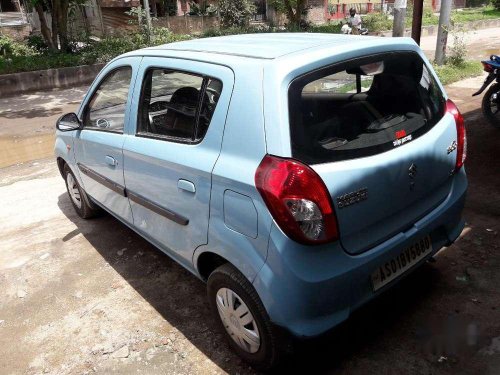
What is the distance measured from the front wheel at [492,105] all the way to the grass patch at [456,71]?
3041mm

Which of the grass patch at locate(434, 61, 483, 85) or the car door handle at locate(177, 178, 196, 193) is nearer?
the car door handle at locate(177, 178, 196, 193)

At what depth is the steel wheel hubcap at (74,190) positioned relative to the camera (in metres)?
4.40

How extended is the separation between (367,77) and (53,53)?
13.5 metres

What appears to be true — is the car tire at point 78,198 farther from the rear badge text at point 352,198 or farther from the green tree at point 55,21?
the green tree at point 55,21

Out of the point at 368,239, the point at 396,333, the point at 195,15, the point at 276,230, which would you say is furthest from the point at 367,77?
the point at 195,15

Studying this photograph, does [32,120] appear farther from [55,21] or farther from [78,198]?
[55,21]

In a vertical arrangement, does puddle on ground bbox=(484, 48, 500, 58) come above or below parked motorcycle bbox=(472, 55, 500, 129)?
below

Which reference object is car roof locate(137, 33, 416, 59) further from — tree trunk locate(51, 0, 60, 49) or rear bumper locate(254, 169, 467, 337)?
tree trunk locate(51, 0, 60, 49)

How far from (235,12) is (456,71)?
1625cm

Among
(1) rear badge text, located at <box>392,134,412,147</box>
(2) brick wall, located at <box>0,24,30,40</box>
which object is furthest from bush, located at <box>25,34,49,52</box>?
(1) rear badge text, located at <box>392,134,412,147</box>

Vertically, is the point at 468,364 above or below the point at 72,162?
below

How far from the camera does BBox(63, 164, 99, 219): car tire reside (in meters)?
4.27

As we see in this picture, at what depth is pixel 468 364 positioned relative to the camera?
233 cm

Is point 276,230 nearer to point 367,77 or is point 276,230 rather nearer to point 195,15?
point 367,77
